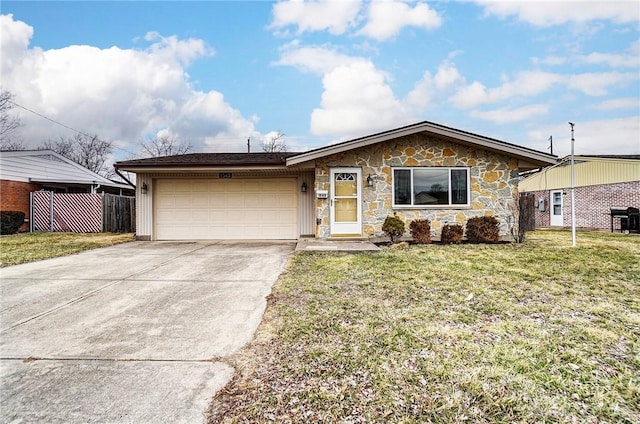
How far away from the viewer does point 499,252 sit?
8203 mm

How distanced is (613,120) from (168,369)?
938 inches

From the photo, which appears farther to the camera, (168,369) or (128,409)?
(168,369)

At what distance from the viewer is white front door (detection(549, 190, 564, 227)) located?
1936cm

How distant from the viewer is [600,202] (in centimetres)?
1706

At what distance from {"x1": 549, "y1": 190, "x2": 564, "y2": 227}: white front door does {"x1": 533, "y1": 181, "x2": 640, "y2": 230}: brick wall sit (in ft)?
1.20

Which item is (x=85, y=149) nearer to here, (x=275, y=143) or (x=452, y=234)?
(x=275, y=143)

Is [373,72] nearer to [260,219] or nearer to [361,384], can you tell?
[260,219]

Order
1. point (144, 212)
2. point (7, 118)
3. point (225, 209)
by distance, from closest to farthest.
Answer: point (144, 212) → point (225, 209) → point (7, 118)

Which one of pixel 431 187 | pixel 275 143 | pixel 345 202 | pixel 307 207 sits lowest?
pixel 307 207

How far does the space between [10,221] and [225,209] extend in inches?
356

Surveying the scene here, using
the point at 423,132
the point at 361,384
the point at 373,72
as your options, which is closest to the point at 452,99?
the point at 373,72

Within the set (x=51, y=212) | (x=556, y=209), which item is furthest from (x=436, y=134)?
(x=51, y=212)

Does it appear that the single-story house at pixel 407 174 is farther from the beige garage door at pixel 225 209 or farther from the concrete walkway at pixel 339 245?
the beige garage door at pixel 225 209

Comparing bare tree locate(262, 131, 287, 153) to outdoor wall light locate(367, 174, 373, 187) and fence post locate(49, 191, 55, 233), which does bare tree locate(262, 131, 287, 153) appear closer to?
fence post locate(49, 191, 55, 233)
